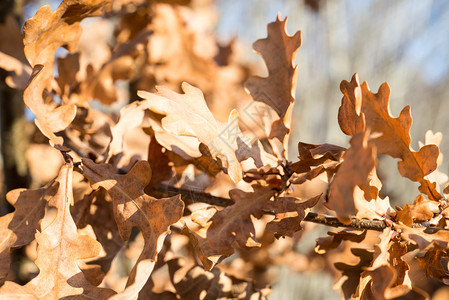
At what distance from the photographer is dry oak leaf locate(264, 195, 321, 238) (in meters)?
0.54

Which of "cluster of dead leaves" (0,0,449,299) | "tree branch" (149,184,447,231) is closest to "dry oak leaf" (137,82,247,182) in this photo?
"cluster of dead leaves" (0,0,449,299)

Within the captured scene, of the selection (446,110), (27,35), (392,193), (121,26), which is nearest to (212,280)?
(27,35)

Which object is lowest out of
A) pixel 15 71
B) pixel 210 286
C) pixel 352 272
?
pixel 210 286

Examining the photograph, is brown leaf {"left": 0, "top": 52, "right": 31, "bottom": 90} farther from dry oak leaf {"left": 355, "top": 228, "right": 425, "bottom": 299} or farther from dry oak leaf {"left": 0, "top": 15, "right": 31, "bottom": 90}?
dry oak leaf {"left": 355, "top": 228, "right": 425, "bottom": 299}

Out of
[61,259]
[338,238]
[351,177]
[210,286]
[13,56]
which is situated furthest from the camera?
[13,56]

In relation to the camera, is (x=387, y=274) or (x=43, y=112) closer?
(x=387, y=274)

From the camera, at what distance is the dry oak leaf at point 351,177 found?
373 millimetres

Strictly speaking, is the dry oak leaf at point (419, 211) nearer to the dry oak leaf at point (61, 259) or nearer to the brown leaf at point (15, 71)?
the dry oak leaf at point (61, 259)

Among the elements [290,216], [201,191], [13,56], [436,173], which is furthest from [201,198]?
[13,56]

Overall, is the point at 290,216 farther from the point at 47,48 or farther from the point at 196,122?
the point at 47,48

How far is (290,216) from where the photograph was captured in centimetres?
55

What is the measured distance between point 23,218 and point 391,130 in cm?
57

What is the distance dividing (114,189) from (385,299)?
0.37 m

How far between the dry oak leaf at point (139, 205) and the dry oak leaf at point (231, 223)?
6 cm
